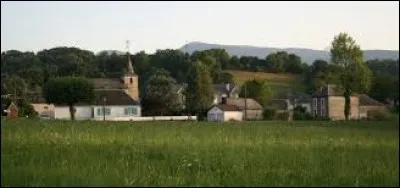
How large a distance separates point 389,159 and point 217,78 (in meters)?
158

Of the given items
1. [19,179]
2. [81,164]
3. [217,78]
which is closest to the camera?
[19,179]

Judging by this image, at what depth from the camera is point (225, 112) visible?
109188mm

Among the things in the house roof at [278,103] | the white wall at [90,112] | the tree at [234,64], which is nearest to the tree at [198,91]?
the white wall at [90,112]

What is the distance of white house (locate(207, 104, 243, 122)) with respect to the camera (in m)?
106

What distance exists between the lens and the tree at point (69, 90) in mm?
94688

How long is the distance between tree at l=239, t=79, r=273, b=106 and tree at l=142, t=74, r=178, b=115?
25771mm

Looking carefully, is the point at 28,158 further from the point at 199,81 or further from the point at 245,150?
the point at 199,81

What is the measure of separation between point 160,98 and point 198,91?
8754mm

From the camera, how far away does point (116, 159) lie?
39.7 feet

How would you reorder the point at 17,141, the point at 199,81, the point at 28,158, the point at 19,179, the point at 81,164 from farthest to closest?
the point at 199,81
the point at 17,141
the point at 28,158
the point at 81,164
the point at 19,179

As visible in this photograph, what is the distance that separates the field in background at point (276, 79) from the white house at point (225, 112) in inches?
2134

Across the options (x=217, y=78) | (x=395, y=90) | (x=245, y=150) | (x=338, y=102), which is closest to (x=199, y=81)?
(x=338, y=102)

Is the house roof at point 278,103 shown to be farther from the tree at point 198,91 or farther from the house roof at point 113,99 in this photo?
the house roof at point 113,99

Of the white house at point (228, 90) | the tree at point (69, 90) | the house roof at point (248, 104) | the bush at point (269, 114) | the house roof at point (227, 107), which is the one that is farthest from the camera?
the white house at point (228, 90)
